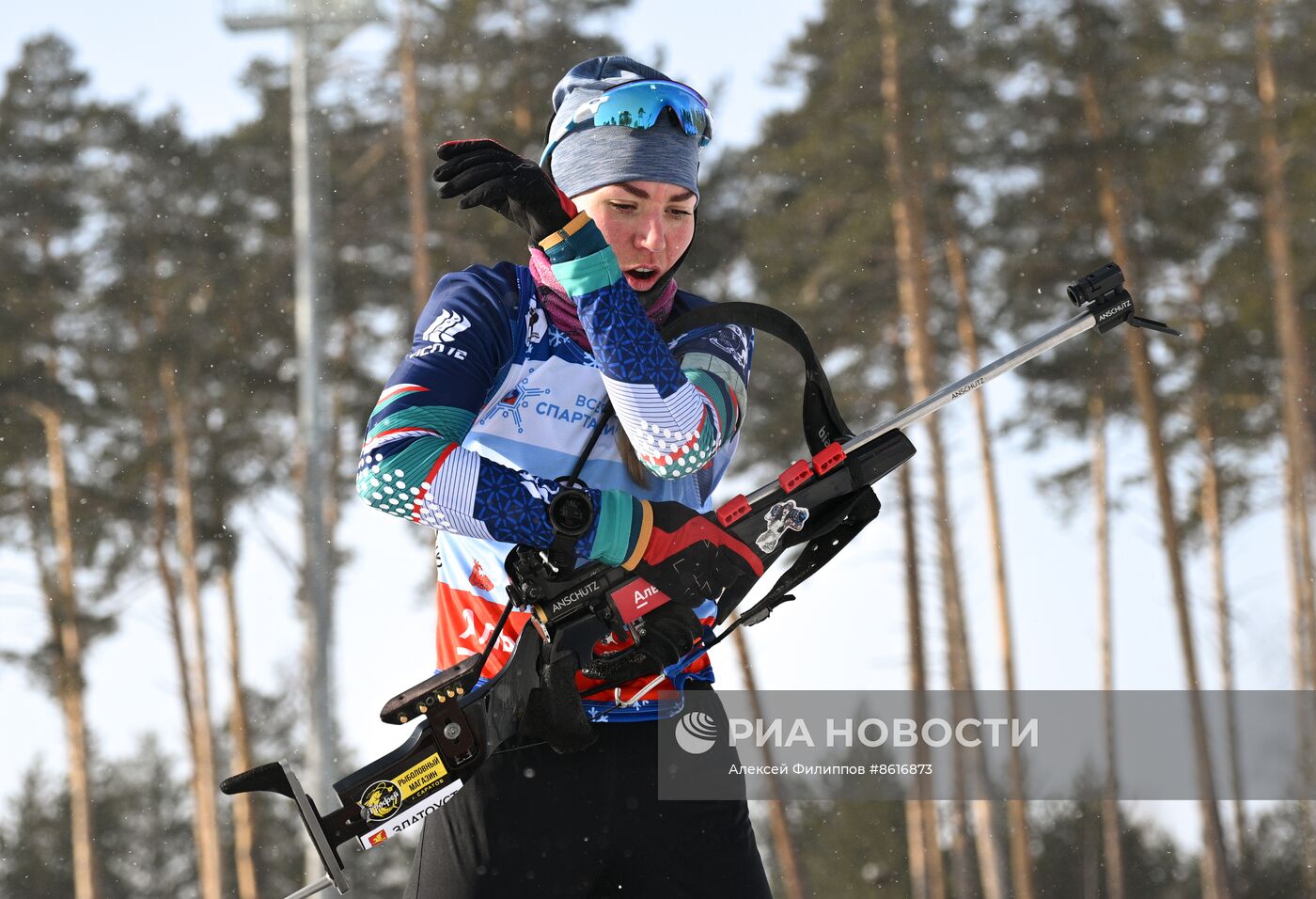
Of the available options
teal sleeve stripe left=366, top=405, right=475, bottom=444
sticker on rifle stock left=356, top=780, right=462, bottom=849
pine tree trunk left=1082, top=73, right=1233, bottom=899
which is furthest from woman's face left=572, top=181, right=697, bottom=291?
pine tree trunk left=1082, top=73, right=1233, bottom=899

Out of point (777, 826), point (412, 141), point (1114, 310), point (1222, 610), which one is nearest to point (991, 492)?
point (1222, 610)

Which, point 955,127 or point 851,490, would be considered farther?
point 955,127

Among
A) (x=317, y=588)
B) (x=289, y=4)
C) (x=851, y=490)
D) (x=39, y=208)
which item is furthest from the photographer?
(x=39, y=208)

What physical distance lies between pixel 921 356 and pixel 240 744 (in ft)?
33.0

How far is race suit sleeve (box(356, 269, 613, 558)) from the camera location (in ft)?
5.91

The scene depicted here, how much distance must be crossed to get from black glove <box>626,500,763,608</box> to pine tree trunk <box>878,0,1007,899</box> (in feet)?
39.1

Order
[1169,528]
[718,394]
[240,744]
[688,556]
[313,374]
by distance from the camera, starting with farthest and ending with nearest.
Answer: [240,744], [1169,528], [313,374], [718,394], [688,556]

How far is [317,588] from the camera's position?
9367mm

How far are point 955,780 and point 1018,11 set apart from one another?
9.07 m

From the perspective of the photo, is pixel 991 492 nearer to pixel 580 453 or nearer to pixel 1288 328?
pixel 1288 328

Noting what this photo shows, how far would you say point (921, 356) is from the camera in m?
13.9

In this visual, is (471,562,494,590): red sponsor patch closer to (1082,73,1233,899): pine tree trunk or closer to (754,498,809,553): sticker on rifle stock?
(754,498,809,553): sticker on rifle stock

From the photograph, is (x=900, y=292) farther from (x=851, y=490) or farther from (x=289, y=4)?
(x=851, y=490)

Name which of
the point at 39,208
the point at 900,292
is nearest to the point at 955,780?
the point at 900,292
